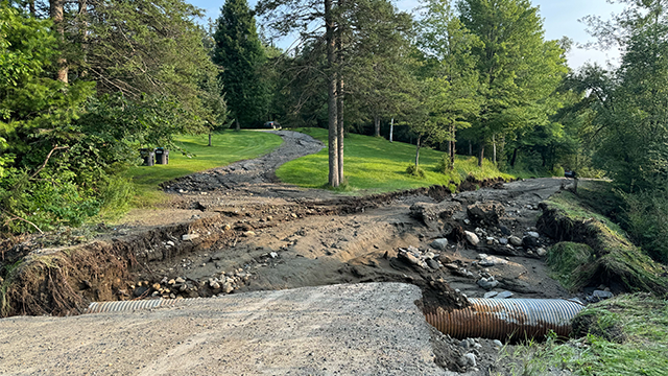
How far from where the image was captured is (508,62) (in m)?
28.6

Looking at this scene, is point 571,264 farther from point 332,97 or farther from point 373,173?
point 373,173

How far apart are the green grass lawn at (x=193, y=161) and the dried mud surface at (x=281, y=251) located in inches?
32.1

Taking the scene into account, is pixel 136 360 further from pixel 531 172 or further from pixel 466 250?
pixel 531 172

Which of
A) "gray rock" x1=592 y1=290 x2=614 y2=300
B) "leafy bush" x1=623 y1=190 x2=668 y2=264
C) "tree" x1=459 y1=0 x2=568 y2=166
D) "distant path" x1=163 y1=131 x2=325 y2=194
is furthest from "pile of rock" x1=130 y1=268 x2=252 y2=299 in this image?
"tree" x1=459 y1=0 x2=568 y2=166

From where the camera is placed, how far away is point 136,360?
409cm

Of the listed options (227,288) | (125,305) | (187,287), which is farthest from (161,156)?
(125,305)

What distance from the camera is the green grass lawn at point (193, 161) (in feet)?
41.5

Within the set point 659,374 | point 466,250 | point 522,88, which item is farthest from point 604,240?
point 522,88

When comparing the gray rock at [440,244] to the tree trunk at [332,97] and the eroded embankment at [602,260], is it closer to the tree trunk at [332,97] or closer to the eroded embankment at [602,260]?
the eroded embankment at [602,260]

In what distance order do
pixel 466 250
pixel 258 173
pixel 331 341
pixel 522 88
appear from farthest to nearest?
pixel 522 88 → pixel 258 173 → pixel 466 250 → pixel 331 341

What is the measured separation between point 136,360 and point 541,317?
18.8ft

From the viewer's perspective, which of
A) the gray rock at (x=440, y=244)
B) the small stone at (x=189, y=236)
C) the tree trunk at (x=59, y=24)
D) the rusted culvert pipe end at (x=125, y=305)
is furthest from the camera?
the gray rock at (x=440, y=244)

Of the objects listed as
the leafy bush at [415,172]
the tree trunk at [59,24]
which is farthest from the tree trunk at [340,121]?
the tree trunk at [59,24]

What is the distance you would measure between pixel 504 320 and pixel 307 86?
12434 mm
